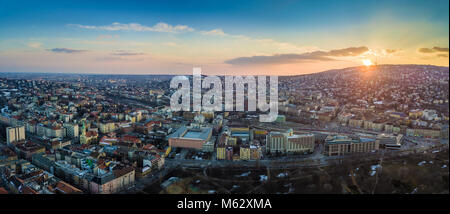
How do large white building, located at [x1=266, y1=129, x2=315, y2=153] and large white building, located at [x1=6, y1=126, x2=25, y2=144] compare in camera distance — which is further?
large white building, located at [x1=6, y1=126, x2=25, y2=144]

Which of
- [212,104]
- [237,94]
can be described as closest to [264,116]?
[212,104]

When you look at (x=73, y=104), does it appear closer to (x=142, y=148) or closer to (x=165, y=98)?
(x=165, y=98)

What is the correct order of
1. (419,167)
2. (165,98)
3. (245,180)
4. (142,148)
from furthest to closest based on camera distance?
(165,98)
(142,148)
(419,167)
(245,180)

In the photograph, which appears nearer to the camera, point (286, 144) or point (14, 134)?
point (286, 144)

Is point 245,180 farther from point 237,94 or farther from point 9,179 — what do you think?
point 237,94

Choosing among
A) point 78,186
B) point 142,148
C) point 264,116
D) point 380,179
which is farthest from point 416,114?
point 78,186

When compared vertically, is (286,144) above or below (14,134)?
below

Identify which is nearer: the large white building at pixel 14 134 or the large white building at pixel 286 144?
the large white building at pixel 286 144

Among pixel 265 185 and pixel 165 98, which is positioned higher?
pixel 165 98
